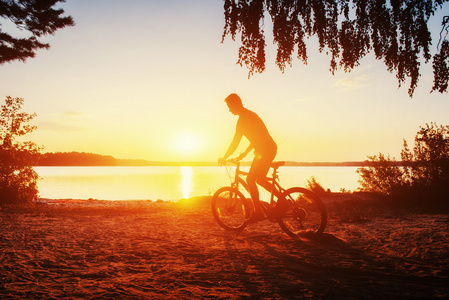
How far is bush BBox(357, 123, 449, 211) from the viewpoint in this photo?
9586 millimetres

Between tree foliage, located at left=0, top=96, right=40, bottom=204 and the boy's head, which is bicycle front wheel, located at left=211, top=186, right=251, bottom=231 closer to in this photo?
the boy's head

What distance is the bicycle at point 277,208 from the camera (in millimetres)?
5383

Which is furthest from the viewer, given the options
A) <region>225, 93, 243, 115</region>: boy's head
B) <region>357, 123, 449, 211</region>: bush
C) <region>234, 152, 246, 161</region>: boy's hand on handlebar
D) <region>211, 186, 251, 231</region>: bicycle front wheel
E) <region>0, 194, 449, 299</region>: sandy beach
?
<region>357, 123, 449, 211</region>: bush

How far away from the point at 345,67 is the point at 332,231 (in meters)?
3.31

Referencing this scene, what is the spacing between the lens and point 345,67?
5371mm

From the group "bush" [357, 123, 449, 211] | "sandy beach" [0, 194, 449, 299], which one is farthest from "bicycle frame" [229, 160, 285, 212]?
"bush" [357, 123, 449, 211]

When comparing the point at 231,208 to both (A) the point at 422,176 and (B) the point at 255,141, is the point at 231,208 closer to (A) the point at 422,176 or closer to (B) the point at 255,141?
(B) the point at 255,141

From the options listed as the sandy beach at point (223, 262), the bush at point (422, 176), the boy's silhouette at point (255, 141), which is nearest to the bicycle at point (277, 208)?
the boy's silhouette at point (255, 141)

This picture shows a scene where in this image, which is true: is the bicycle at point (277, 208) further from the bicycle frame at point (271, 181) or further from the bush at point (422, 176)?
the bush at point (422, 176)

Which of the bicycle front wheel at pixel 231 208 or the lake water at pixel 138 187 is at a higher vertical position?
the bicycle front wheel at pixel 231 208

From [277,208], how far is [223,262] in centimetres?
187

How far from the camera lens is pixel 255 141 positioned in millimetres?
5512

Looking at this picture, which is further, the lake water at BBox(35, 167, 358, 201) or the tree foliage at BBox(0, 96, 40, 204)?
the lake water at BBox(35, 167, 358, 201)

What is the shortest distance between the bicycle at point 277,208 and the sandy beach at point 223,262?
0.95ft
